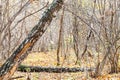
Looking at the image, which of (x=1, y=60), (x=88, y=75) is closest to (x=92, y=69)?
(x=88, y=75)

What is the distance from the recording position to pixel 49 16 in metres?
5.67

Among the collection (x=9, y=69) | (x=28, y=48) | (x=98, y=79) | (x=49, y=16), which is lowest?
(x=98, y=79)

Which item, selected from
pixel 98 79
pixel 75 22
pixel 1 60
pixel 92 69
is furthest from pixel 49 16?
pixel 75 22

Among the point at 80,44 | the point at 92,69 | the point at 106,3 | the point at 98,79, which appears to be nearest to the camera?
the point at 98,79

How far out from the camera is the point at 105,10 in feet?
42.4

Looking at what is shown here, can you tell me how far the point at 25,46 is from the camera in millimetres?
5523

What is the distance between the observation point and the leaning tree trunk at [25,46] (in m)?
5.43

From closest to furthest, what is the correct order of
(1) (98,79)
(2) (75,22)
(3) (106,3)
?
(1) (98,79) → (3) (106,3) → (2) (75,22)

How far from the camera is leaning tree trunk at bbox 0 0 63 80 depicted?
5.43 metres

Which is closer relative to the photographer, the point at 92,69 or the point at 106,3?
the point at 92,69

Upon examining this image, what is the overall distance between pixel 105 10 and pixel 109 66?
2.47 m

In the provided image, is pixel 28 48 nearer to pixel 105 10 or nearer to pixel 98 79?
pixel 98 79

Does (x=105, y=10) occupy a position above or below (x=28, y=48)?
above

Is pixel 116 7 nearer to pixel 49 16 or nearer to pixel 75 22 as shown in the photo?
pixel 75 22
